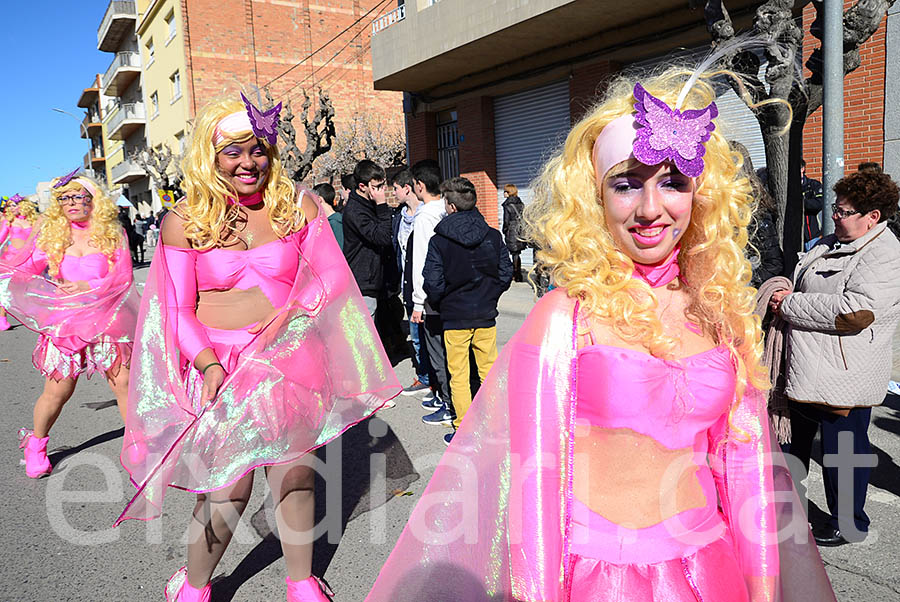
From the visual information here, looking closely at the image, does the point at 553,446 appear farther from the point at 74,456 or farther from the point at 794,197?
the point at 794,197

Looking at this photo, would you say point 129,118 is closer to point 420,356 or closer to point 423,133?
point 423,133

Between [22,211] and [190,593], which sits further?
[22,211]

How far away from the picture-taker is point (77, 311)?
15.9 ft

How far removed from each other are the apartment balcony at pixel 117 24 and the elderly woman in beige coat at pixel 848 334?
4211cm

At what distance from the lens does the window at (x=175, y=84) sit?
101 ft

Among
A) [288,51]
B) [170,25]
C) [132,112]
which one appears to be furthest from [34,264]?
[132,112]

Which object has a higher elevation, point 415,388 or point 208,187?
point 208,187

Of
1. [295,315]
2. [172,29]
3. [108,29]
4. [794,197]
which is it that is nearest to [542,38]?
[794,197]

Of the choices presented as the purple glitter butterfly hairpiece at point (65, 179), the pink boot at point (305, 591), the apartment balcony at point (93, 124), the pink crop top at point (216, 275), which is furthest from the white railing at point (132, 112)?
the pink boot at point (305, 591)

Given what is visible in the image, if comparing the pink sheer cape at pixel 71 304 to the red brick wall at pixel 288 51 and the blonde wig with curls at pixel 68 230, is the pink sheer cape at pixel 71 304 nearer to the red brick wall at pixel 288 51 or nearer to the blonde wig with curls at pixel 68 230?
the blonde wig with curls at pixel 68 230

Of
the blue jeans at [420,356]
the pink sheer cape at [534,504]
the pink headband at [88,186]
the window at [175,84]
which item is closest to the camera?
the pink sheer cape at [534,504]

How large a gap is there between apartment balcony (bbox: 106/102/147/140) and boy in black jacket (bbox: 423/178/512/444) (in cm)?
3762

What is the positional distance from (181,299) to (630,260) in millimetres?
1823

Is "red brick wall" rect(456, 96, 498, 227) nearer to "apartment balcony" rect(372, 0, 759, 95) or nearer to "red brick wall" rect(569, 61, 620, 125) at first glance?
"apartment balcony" rect(372, 0, 759, 95)
